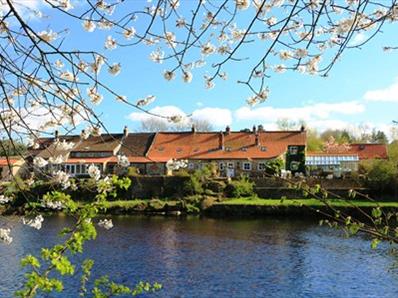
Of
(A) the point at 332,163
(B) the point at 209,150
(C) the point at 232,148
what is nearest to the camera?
(C) the point at 232,148

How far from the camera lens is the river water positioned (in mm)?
16641

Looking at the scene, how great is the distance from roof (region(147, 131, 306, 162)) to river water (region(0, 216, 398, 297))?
19749 mm

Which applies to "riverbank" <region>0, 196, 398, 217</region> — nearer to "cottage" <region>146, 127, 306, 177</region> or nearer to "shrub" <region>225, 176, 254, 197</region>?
"shrub" <region>225, 176, 254, 197</region>

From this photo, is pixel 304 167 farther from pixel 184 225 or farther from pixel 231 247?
pixel 231 247

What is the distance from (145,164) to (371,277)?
3648 centimetres

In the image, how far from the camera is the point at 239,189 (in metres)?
45.7

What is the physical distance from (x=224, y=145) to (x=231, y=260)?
3336 centimetres

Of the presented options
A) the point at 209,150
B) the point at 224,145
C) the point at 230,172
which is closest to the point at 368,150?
the point at 224,145

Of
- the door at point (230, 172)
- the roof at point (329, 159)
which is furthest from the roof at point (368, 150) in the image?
the door at point (230, 172)

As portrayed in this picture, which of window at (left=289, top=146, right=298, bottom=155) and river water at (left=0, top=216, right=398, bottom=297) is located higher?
window at (left=289, top=146, right=298, bottom=155)

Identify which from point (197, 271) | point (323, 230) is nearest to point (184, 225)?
point (323, 230)

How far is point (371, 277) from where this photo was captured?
17953mm

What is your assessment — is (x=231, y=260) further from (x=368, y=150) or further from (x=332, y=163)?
(x=368, y=150)

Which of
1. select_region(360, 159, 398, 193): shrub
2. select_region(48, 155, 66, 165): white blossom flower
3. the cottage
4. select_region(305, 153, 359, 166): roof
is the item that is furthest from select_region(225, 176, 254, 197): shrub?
select_region(48, 155, 66, 165): white blossom flower
